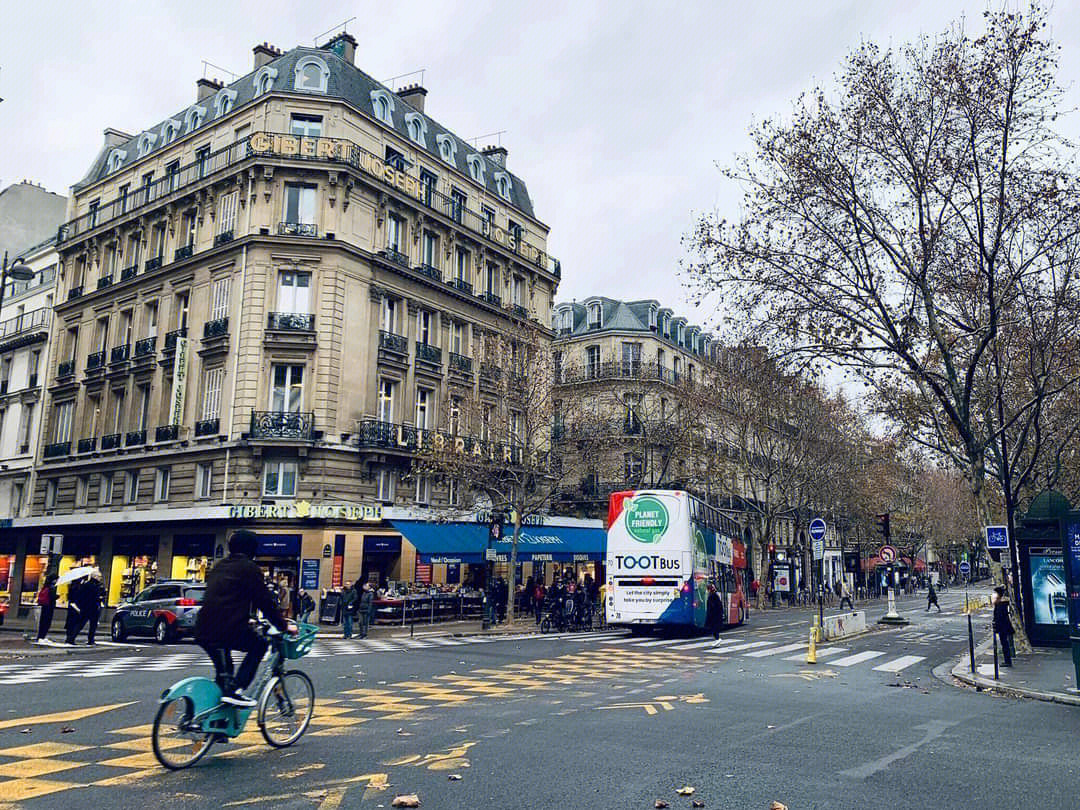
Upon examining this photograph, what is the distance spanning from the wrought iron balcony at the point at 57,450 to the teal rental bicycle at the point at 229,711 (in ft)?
118

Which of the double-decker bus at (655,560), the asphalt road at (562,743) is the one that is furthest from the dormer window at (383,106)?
the asphalt road at (562,743)

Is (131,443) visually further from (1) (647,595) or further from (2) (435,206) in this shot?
(1) (647,595)

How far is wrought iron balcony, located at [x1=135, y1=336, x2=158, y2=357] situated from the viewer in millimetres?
35194

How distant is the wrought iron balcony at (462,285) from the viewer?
123 ft

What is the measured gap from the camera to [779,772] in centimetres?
706

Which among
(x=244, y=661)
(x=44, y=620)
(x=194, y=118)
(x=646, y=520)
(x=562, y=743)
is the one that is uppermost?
(x=194, y=118)

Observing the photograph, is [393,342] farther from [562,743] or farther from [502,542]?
[562,743]

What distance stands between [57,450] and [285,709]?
121 ft

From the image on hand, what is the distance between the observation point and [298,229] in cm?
Result: 3228

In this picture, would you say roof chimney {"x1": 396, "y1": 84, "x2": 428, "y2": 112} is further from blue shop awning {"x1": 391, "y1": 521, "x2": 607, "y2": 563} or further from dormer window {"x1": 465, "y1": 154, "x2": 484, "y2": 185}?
blue shop awning {"x1": 391, "y1": 521, "x2": 607, "y2": 563}

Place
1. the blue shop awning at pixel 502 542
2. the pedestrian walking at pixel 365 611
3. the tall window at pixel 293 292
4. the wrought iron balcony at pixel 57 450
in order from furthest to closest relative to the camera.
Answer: the wrought iron balcony at pixel 57 450 → the tall window at pixel 293 292 → the blue shop awning at pixel 502 542 → the pedestrian walking at pixel 365 611

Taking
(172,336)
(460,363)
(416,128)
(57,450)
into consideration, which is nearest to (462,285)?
(460,363)

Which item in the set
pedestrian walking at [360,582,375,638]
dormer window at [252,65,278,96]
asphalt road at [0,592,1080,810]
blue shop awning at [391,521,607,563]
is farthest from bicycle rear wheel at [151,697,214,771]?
dormer window at [252,65,278,96]

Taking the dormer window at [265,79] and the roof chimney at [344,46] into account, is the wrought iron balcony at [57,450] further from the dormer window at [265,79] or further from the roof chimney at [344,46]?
the roof chimney at [344,46]
